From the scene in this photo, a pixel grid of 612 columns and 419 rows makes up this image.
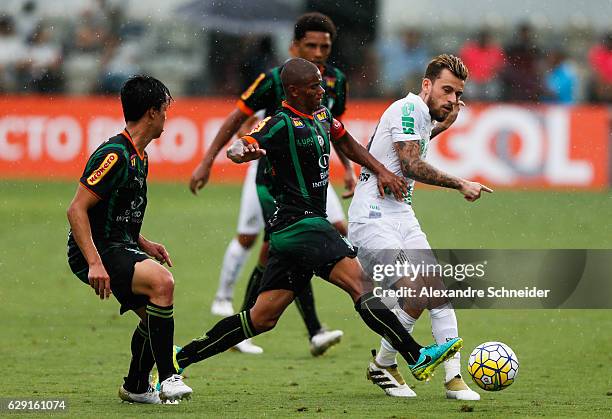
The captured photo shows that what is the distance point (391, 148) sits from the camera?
8156 millimetres

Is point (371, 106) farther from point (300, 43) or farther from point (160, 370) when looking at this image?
point (160, 370)

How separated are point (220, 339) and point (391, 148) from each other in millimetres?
1661

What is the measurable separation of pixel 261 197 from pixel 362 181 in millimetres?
1777

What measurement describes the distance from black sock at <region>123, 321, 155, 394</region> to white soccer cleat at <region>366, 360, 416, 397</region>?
141cm

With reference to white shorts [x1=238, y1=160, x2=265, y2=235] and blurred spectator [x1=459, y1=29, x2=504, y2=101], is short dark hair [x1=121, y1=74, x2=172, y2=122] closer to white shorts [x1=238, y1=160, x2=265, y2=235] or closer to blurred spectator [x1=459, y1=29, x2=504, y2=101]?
white shorts [x1=238, y1=160, x2=265, y2=235]

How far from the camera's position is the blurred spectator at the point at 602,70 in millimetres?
23875

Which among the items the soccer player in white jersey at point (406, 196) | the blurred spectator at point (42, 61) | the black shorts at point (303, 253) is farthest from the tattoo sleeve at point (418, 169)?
the blurred spectator at point (42, 61)

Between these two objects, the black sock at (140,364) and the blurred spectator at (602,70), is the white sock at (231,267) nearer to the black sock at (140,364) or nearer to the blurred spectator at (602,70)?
the black sock at (140,364)

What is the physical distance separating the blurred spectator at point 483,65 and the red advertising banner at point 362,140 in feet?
4.79

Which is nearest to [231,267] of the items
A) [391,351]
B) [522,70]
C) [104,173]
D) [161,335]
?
[391,351]

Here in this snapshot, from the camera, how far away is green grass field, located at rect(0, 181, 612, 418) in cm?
741

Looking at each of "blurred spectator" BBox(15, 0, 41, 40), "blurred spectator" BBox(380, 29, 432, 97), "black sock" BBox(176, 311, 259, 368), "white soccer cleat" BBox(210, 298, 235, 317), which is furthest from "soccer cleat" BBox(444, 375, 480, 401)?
"blurred spectator" BBox(15, 0, 41, 40)

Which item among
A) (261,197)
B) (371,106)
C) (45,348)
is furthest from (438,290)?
(371,106)

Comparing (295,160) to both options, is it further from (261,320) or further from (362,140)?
(362,140)
